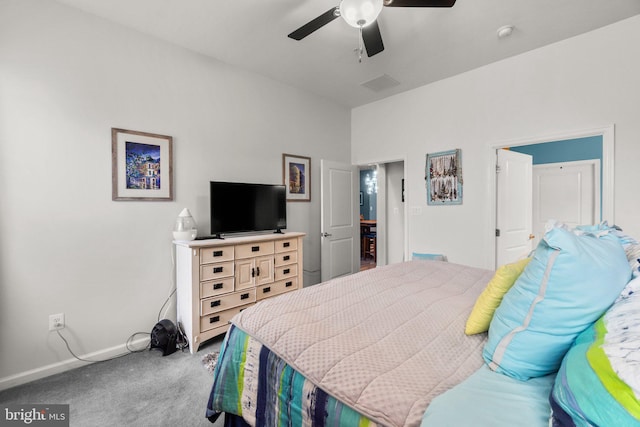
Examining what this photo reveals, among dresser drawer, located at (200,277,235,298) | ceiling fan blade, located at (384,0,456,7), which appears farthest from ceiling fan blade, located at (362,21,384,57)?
dresser drawer, located at (200,277,235,298)

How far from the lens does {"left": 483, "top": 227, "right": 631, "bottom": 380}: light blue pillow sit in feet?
2.61

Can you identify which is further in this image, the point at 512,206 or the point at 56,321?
the point at 512,206

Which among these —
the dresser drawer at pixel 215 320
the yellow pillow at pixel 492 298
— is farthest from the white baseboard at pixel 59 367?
the yellow pillow at pixel 492 298

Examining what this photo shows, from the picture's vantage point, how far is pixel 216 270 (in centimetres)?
256

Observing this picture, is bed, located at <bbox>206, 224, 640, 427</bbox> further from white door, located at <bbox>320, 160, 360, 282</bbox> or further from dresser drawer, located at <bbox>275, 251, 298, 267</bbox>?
white door, located at <bbox>320, 160, 360, 282</bbox>

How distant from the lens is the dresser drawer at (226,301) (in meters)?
2.51

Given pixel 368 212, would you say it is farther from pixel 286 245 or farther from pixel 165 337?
pixel 165 337

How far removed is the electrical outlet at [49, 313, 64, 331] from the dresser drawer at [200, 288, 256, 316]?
3.39 ft

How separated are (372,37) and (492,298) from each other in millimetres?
1924

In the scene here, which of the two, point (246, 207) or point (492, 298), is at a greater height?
point (246, 207)

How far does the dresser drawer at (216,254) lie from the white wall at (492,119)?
2549mm

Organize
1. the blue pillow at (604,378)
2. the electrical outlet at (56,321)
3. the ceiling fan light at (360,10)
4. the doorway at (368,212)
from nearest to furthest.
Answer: the blue pillow at (604,378)
the ceiling fan light at (360,10)
the electrical outlet at (56,321)
the doorway at (368,212)

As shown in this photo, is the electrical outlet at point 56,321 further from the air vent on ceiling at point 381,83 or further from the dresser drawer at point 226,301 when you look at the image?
the air vent on ceiling at point 381,83

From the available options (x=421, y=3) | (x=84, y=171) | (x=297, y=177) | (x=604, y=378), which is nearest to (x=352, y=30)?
(x=421, y=3)
